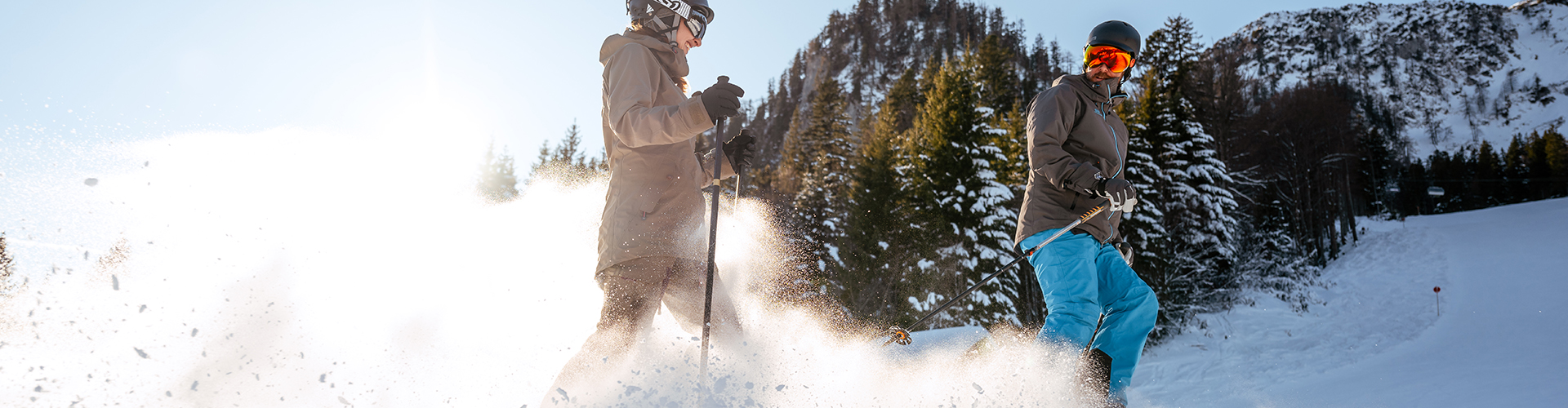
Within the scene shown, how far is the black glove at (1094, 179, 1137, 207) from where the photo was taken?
2.97 metres

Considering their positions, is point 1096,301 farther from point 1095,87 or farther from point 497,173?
point 497,173

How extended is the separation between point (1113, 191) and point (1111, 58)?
30.0 inches

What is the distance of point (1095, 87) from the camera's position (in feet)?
10.9

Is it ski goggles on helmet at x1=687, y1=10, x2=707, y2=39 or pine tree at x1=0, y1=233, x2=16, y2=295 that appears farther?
ski goggles on helmet at x1=687, y1=10, x2=707, y2=39

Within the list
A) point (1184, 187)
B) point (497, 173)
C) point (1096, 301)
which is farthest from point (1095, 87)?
point (497, 173)

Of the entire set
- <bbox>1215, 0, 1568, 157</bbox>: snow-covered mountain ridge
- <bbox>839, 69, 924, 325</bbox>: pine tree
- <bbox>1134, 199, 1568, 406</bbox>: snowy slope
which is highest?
<bbox>1215, 0, 1568, 157</bbox>: snow-covered mountain ridge

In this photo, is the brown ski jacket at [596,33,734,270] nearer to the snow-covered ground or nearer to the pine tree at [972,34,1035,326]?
the snow-covered ground

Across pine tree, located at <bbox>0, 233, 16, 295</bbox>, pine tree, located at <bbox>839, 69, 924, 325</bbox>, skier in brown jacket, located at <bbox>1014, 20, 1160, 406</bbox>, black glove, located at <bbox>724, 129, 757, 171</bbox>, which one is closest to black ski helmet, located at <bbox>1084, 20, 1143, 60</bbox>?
skier in brown jacket, located at <bbox>1014, 20, 1160, 406</bbox>

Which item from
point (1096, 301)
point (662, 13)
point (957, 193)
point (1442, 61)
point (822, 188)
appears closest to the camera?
point (662, 13)

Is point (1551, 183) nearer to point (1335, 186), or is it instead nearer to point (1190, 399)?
point (1335, 186)

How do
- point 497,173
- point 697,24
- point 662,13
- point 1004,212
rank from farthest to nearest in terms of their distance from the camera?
point 497,173
point 1004,212
point 697,24
point 662,13

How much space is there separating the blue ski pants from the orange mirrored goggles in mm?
913

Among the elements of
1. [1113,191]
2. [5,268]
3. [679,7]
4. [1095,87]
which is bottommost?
[5,268]

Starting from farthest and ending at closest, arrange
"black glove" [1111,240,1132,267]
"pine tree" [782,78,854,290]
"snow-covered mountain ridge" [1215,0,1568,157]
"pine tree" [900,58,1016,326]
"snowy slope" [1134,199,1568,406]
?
"snow-covered mountain ridge" [1215,0,1568,157], "pine tree" [782,78,854,290], "pine tree" [900,58,1016,326], "snowy slope" [1134,199,1568,406], "black glove" [1111,240,1132,267]
